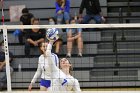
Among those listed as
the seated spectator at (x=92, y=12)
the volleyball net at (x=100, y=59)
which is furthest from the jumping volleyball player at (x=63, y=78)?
the seated spectator at (x=92, y=12)

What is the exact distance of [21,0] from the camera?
15242mm

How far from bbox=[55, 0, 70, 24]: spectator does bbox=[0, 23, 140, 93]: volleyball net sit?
1.23 ft

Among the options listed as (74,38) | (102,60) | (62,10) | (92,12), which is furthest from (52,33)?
(92,12)

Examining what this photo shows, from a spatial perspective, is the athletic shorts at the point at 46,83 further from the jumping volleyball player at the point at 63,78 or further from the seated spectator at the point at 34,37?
the seated spectator at the point at 34,37

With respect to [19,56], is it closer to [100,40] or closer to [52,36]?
[100,40]

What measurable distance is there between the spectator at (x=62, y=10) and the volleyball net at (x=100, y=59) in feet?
1.23

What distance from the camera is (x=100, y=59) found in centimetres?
1351

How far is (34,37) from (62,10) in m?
1.34

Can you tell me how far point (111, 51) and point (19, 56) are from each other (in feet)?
8.58

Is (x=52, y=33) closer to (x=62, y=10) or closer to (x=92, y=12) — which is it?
(x=62, y=10)

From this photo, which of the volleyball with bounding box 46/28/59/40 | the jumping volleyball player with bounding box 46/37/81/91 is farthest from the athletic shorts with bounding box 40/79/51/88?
the volleyball with bounding box 46/28/59/40

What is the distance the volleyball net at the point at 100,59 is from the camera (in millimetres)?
12789

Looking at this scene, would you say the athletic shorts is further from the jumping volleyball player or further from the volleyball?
the volleyball

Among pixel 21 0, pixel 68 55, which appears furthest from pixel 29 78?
pixel 21 0
